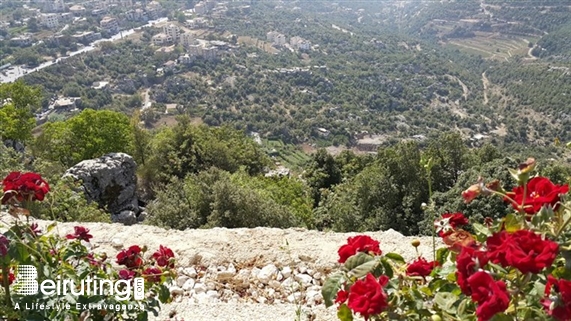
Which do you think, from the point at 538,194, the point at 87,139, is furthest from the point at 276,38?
the point at 538,194

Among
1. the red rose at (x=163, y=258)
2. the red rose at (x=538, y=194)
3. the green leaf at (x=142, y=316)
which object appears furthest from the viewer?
the red rose at (x=163, y=258)

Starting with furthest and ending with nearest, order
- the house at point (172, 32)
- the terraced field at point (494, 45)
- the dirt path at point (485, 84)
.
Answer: the terraced field at point (494, 45) → the house at point (172, 32) → the dirt path at point (485, 84)

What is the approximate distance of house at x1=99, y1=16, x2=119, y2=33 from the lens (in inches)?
4235

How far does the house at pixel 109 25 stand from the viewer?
353 feet

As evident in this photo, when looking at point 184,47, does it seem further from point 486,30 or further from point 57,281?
point 57,281

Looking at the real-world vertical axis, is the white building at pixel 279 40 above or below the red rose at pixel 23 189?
below

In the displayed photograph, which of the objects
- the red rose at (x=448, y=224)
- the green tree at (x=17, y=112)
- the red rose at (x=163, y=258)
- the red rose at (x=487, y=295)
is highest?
the red rose at (x=487, y=295)

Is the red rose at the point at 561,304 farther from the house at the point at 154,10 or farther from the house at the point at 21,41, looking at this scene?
the house at the point at 154,10

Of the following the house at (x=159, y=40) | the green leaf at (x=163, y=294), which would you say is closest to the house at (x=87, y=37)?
the house at (x=159, y=40)

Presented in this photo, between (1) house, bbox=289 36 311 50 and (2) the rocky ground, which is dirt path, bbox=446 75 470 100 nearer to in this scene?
(1) house, bbox=289 36 311 50

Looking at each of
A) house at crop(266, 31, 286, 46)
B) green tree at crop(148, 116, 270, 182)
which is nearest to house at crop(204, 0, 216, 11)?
house at crop(266, 31, 286, 46)

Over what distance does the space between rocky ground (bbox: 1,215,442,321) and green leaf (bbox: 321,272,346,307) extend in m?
2.02

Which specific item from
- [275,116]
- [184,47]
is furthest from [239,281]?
[184,47]

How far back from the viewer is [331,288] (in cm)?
241
